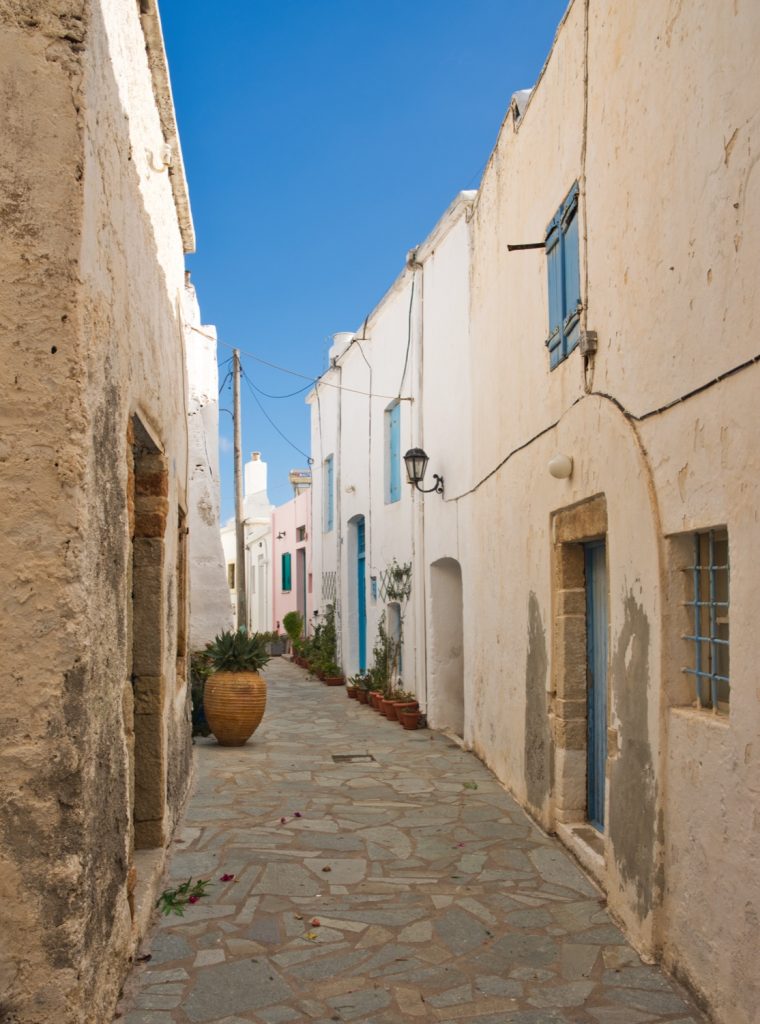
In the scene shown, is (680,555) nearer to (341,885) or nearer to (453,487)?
(341,885)

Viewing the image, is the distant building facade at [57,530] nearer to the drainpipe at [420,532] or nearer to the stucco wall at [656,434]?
the stucco wall at [656,434]

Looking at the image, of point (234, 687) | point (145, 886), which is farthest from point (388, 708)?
point (145, 886)

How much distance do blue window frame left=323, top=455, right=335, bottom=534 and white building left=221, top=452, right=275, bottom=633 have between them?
31.8 ft

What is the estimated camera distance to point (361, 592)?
15.3 meters

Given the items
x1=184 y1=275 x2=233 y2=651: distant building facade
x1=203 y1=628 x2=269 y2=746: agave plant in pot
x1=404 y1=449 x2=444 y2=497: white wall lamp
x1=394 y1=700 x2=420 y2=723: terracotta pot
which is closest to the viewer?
x1=203 y1=628 x2=269 y2=746: agave plant in pot

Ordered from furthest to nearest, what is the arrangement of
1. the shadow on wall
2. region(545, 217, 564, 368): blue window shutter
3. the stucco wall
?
the shadow on wall
region(545, 217, 564, 368): blue window shutter
the stucco wall

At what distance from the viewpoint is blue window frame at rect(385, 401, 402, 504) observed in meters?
12.7

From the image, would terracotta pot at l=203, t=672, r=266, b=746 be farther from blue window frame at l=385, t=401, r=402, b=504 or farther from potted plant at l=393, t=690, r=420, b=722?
blue window frame at l=385, t=401, r=402, b=504

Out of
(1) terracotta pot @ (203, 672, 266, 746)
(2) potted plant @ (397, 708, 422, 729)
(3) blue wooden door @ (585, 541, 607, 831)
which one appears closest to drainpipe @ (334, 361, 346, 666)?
(2) potted plant @ (397, 708, 422, 729)

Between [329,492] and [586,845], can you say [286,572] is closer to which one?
[329,492]

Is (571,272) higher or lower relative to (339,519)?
higher

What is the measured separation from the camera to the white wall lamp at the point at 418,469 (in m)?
10.4

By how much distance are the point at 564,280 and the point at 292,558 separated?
1854cm

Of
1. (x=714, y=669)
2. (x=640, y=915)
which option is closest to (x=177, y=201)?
(x=714, y=669)
